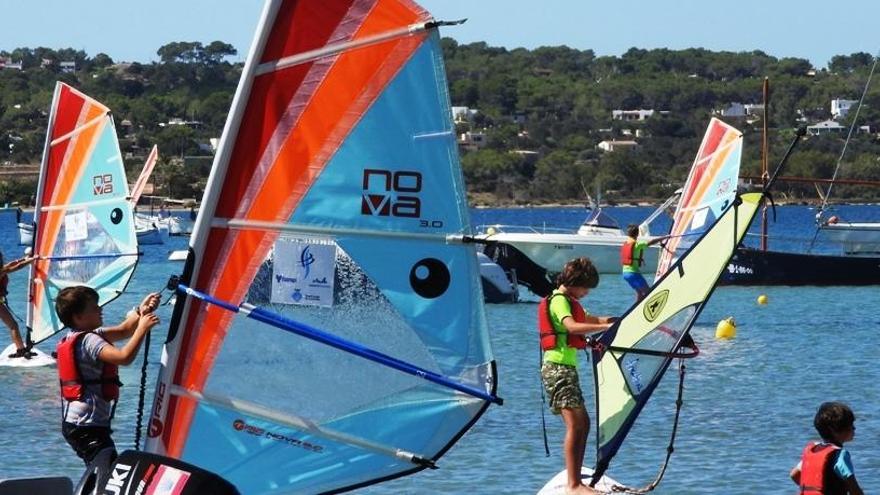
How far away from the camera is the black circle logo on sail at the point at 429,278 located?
7848 millimetres

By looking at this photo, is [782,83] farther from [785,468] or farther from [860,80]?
[785,468]

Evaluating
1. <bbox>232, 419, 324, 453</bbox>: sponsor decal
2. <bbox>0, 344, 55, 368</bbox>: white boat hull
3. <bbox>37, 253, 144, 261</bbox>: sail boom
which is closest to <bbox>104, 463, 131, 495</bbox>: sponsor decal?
<bbox>232, 419, 324, 453</bbox>: sponsor decal

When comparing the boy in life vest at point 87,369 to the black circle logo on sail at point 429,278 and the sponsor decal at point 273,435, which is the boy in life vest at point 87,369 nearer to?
the sponsor decal at point 273,435

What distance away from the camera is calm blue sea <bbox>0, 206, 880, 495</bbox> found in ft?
38.1

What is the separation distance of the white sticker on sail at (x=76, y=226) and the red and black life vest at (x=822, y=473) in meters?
13.0

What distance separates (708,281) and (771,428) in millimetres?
4513

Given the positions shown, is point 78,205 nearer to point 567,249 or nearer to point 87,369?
point 87,369

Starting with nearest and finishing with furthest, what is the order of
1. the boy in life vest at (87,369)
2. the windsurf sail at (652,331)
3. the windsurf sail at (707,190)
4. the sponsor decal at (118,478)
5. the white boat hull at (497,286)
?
the sponsor decal at (118,478)
the boy in life vest at (87,369)
the windsurf sail at (652,331)
the windsurf sail at (707,190)
the white boat hull at (497,286)

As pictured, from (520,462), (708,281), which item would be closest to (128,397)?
(520,462)

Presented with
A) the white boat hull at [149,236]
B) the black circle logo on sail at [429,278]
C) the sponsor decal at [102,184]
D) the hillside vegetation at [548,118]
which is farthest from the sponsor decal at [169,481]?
the hillside vegetation at [548,118]

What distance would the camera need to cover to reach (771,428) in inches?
546

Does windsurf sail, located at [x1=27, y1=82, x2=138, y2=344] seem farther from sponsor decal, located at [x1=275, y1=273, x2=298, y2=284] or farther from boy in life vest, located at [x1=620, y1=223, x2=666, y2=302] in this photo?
sponsor decal, located at [x1=275, y1=273, x2=298, y2=284]

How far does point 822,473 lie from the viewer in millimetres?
7410

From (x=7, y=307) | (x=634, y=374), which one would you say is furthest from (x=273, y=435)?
(x=7, y=307)
